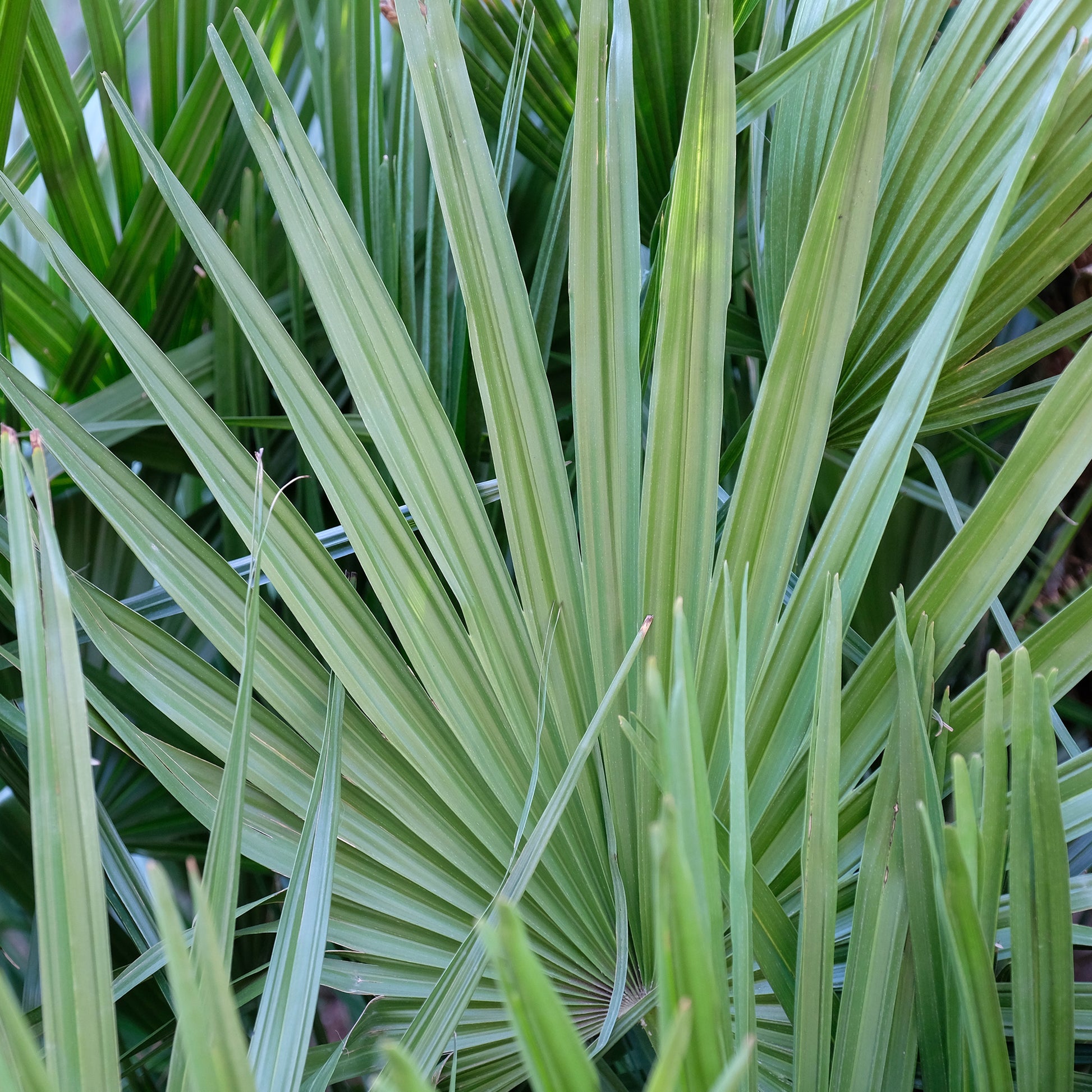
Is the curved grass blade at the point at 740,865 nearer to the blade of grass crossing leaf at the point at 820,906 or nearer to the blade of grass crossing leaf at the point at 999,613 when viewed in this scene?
the blade of grass crossing leaf at the point at 820,906

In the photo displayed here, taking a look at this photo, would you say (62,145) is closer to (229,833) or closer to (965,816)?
(229,833)

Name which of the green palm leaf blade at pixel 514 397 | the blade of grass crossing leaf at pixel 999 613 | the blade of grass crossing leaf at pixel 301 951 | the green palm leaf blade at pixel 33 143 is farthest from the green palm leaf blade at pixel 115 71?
the blade of grass crossing leaf at pixel 999 613

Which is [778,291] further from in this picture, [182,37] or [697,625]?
[182,37]

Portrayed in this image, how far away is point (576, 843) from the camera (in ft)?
1.66

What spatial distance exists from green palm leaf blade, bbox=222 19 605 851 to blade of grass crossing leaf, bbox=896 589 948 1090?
0.20 m

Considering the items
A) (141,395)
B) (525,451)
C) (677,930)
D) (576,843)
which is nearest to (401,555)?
(525,451)

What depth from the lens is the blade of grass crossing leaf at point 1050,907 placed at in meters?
0.34

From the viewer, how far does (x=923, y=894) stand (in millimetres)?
385

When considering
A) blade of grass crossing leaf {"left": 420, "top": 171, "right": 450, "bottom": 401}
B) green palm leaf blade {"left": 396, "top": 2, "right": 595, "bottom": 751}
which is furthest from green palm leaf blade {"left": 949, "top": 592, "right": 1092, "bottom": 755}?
blade of grass crossing leaf {"left": 420, "top": 171, "right": 450, "bottom": 401}

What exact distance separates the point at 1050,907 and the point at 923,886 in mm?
52

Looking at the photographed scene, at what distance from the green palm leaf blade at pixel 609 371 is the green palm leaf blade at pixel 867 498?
8 centimetres

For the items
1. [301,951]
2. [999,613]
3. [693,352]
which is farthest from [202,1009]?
[999,613]

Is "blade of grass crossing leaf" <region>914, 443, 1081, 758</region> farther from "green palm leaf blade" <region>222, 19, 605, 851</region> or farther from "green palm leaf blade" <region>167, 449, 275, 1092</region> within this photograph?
"green palm leaf blade" <region>167, 449, 275, 1092</region>

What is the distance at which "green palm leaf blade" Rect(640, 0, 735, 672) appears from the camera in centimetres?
44
